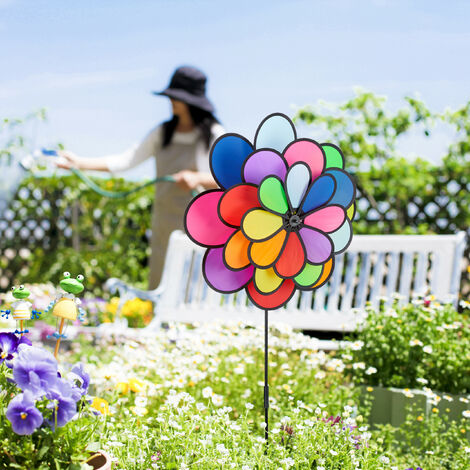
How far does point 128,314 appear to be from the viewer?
14.8 feet

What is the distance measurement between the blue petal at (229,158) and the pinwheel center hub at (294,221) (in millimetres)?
202

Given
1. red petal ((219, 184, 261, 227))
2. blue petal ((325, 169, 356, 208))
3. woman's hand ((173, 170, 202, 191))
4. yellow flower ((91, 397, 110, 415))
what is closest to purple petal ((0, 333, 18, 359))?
yellow flower ((91, 397, 110, 415))

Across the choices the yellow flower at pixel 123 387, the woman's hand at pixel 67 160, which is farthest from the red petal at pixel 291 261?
the woman's hand at pixel 67 160

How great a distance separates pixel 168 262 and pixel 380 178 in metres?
2.41

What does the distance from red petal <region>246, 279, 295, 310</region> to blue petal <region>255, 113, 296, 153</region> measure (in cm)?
44

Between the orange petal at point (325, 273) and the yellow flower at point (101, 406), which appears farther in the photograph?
the orange petal at point (325, 273)

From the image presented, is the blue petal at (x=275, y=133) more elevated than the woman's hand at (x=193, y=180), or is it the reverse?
the woman's hand at (x=193, y=180)

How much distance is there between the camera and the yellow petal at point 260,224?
181cm

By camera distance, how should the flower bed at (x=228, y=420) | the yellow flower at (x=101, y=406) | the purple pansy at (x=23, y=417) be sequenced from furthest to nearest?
the yellow flower at (x=101, y=406) < the flower bed at (x=228, y=420) < the purple pansy at (x=23, y=417)

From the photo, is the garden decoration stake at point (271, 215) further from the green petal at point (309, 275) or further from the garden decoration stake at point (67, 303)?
the garden decoration stake at point (67, 303)

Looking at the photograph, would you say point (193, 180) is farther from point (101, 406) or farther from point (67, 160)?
point (101, 406)

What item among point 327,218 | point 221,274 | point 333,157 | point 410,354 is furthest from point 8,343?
point 410,354

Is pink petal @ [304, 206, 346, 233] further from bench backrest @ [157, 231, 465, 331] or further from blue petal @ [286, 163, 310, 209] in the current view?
bench backrest @ [157, 231, 465, 331]

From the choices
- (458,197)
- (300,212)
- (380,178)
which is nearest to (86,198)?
(380,178)
